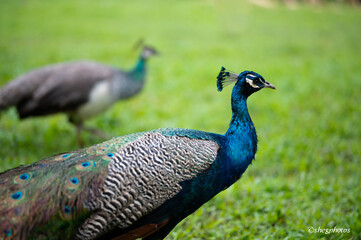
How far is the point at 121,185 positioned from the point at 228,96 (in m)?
5.18

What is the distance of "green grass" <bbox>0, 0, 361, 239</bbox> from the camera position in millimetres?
3592

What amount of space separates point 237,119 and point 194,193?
0.66 m

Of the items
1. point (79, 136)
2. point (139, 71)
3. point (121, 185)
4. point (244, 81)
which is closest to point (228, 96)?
point (139, 71)

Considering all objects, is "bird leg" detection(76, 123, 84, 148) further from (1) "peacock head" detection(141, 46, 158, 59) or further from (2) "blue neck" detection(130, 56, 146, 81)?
(1) "peacock head" detection(141, 46, 158, 59)

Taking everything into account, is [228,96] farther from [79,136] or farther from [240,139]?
[240,139]

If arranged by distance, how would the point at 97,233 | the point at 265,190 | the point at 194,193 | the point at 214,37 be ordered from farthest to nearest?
the point at 214,37 → the point at 265,190 → the point at 194,193 → the point at 97,233

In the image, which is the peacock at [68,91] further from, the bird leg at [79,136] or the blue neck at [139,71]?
the blue neck at [139,71]

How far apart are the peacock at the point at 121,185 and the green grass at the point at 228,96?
926 millimetres

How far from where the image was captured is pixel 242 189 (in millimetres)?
3943

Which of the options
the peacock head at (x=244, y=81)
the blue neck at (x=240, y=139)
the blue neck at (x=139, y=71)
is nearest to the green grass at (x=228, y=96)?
the blue neck at (x=139, y=71)

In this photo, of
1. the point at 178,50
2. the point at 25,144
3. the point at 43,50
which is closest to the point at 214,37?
the point at 178,50

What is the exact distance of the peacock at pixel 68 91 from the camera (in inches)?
180

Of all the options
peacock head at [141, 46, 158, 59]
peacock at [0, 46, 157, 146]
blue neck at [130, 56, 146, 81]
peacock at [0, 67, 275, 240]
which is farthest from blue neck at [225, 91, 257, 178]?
peacock head at [141, 46, 158, 59]

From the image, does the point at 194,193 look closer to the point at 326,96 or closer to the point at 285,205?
the point at 285,205
